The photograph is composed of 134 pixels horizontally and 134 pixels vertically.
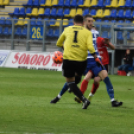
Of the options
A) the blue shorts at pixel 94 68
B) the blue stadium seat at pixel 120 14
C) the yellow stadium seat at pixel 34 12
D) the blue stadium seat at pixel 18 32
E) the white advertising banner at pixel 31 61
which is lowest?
the white advertising banner at pixel 31 61

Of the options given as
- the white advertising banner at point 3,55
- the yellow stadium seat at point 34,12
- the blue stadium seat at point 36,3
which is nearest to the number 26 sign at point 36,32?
the white advertising banner at point 3,55

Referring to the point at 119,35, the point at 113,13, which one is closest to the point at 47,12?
the point at 113,13

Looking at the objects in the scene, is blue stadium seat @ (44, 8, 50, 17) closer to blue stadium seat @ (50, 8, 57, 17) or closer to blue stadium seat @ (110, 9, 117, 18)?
blue stadium seat @ (50, 8, 57, 17)

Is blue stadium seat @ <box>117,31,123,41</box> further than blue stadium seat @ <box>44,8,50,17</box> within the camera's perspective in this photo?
Answer: No

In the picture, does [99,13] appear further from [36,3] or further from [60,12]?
[36,3]

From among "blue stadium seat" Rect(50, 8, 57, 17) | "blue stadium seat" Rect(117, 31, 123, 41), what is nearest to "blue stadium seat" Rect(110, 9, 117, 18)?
"blue stadium seat" Rect(50, 8, 57, 17)

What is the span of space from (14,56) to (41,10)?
7300 mm

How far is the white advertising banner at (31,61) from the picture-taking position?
1988 centimetres

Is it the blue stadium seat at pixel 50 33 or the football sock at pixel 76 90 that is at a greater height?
the football sock at pixel 76 90

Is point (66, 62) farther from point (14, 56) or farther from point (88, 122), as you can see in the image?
point (14, 56)

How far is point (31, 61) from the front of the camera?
2044 centimetres

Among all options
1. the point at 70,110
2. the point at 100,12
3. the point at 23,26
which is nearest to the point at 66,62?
the point at 70,110

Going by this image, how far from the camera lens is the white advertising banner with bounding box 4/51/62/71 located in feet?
Result: 65.2

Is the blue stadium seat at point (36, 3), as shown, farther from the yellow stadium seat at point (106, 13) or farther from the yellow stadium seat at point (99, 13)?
the yellow stadium seat at point (106, 13)
